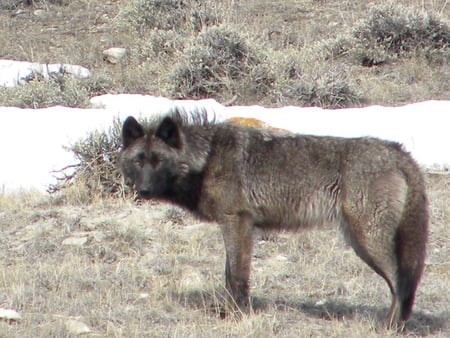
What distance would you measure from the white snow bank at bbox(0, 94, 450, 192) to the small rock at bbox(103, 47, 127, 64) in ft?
15.6

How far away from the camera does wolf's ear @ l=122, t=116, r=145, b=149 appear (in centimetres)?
760

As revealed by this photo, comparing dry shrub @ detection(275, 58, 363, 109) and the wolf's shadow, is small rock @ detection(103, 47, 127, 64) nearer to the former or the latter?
dry shrub @ detection(275, 58, 363, 109)

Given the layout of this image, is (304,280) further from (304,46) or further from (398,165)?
(304,46)

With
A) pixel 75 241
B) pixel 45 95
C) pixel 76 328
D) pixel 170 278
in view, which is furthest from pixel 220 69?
pixel 76 328

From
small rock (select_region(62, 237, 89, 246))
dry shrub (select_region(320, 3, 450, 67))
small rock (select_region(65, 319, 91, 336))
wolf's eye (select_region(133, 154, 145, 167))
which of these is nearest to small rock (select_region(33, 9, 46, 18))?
dry shrub (select_region(320, 3, 450, 67))

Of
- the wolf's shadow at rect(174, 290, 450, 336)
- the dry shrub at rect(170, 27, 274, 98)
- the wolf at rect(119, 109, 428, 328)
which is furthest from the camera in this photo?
the dry shrub at rect(170, 27, 274, 98)

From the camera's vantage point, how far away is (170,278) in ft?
27.3

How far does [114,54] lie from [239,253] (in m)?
11.6

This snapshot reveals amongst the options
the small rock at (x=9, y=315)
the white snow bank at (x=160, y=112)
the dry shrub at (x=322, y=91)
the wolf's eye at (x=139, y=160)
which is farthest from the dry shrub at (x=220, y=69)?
the small rock at (x=9, y=315)

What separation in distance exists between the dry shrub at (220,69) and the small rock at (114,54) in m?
2.00

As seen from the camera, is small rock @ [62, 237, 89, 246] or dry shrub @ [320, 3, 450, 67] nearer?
small rock @ [62, 237, 89, 246]

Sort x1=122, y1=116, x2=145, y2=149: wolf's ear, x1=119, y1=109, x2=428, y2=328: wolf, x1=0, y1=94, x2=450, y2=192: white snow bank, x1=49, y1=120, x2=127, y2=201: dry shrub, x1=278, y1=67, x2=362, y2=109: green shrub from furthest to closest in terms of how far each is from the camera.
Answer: x1=278, y1=67, x2=362, y2=109: green shrub
x1=0, y1=94, x2=450, y2=192: white snow bank
x1=49, y1=120, x2=127, y2=201: dry shrub
x1=122, y1=116, x2=145, y2=149: wolf's ear
x1=119, y1=109, x2=428, y2=328: wolf

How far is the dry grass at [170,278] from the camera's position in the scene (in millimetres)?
7199

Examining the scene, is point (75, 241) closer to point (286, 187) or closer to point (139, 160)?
point (139, 160)
